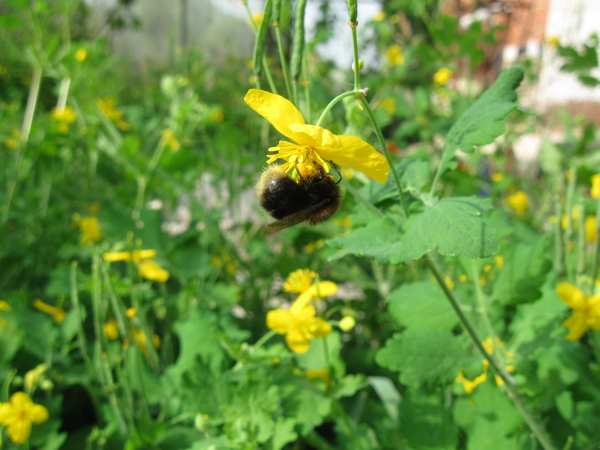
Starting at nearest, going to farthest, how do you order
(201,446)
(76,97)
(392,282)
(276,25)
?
(276,25) → (201,446) → (392,282) → (76,97)

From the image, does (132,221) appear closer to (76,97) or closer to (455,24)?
(76,97)

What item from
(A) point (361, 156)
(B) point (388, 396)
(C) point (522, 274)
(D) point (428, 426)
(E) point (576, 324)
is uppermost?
(A) point (361, 156)

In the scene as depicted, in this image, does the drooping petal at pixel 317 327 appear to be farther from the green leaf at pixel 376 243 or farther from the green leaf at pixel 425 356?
the green leaf at pixel 376 243

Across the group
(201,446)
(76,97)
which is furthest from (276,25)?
(76,97)

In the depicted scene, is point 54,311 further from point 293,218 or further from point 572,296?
point 572,296

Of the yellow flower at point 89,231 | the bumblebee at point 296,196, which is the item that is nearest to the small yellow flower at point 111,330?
the yellow flower at point 89,231

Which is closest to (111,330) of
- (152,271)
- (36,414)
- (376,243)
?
(152,271)
